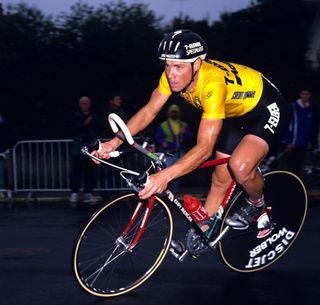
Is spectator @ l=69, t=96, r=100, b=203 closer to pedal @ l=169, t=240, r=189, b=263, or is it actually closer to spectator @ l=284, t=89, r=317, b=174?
spectator @ l=284, t=89, r=317, b=174

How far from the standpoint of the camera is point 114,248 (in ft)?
19.9

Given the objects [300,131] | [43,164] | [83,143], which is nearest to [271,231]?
[300,131]

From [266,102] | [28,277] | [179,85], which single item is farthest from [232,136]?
[28,277]

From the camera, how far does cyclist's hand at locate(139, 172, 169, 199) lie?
551 centimetres

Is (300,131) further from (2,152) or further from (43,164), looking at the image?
(2,152)

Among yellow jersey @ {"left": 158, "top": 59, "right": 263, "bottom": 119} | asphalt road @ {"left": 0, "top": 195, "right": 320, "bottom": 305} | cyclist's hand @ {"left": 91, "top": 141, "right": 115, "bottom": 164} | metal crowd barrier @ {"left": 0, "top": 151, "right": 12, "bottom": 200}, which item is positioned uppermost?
yellow jersey @ {"left": 158, "top": 59, "right": 263, "bottom": 119}

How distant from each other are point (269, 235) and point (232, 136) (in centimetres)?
93

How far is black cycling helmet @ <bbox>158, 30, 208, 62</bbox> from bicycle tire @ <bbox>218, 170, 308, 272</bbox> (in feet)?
4.37

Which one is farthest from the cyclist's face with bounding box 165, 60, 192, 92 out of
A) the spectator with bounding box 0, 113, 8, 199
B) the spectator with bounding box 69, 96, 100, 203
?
the spectator with bounding box 0, 113, 8, 199

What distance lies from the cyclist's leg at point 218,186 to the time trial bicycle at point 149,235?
0.20 feet

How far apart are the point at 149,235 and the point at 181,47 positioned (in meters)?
1.43

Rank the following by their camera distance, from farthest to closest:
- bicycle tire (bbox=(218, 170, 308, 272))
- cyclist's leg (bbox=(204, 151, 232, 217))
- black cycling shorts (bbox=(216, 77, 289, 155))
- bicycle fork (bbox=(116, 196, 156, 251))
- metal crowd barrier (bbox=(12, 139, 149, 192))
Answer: metal crowd barrier (bbox=(12, 139, 149, 192)) → bicycle tire (bbox=(218, 170, 308, 272)) → cyclist's leg (bbox=(204, 151, 232, 217)) → black cycling shorts (bbox=(216, 77, 289, 155)) → bicycle fork (bbox=(116, 196, 156, 251))

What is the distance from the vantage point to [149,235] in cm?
612

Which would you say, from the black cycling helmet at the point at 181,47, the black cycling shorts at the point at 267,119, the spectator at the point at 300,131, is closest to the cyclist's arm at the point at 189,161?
the black cycling helmet at the point at 181,47
